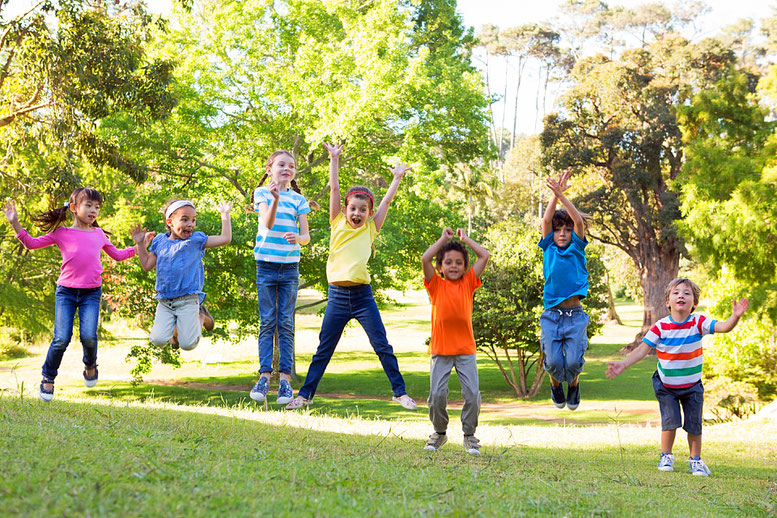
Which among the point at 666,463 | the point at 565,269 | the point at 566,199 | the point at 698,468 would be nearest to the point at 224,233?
the point at 566,199

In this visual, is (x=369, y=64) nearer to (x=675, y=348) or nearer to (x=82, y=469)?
(x=675, y=348)

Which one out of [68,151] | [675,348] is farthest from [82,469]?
[68,151]

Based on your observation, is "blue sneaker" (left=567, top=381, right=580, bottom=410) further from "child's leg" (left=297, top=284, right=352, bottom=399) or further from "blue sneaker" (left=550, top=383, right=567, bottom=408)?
"child's leg" (left=297, top=284, right=352, bottom=399)

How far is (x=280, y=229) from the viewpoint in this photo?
712 centimetres

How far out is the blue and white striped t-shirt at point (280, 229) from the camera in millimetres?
7031

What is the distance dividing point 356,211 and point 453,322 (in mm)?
1432

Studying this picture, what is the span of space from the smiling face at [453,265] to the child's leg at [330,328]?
0.99m

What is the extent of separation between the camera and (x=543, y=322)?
7.46m

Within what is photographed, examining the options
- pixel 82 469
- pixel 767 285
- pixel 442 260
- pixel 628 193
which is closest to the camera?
pixel 82 469

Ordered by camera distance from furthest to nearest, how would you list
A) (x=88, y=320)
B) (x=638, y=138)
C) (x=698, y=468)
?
(x=638, y=138)
(x=698, y=468)
(x=88, y=320)

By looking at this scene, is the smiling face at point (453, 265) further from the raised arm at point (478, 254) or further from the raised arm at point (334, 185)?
the raised arm at point (334, 185)

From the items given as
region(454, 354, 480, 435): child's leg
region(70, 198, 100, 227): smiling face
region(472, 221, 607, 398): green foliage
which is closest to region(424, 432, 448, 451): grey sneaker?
region(454, 354, 480, 435): child's leg

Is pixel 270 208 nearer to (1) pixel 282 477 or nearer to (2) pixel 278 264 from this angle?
(2) pixel 278 264

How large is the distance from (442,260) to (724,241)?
14.4 meters
